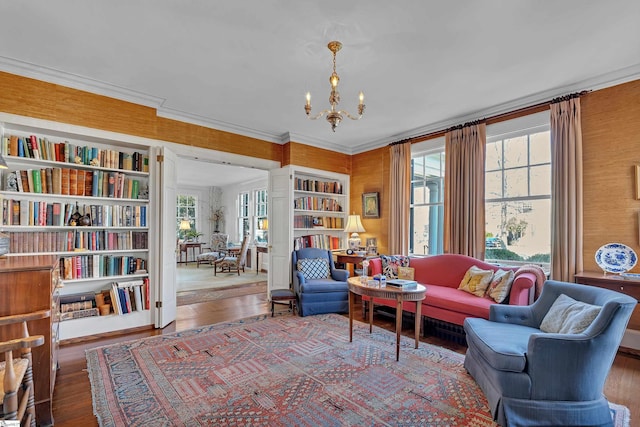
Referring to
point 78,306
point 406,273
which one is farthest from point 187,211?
point 406,273

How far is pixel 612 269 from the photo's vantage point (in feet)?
10.3

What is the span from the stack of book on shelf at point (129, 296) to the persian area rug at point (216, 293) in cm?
123

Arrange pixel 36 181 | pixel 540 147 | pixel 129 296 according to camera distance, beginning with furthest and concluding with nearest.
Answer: pixel 540 147 → pixel 129 296 → pixel 36 181

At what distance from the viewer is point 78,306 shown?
349 centimetres

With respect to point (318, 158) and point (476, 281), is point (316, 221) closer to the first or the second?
point (318, 158)

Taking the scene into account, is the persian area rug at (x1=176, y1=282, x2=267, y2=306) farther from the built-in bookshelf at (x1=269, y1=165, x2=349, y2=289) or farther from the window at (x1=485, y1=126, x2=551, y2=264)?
the window at (x1=485, y1=126, x2=551, y2=264)

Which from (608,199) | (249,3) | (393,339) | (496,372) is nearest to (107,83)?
(249,3)

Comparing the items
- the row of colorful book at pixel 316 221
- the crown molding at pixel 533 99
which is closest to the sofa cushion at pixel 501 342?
the crown molding at pixel 533 99

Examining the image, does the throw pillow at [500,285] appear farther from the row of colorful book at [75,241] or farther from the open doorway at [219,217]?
the open doorway at [219,217]

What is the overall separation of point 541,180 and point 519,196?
32 centimetres

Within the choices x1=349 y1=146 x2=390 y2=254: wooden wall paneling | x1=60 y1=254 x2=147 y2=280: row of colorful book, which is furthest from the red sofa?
x1=60 y1=254 x2=147 y2=280: row of colorful book

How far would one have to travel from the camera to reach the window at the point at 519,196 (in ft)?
13.1

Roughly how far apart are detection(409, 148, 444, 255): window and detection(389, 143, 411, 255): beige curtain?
0.24 metres

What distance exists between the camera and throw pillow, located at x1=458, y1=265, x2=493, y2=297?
11.6 ft
